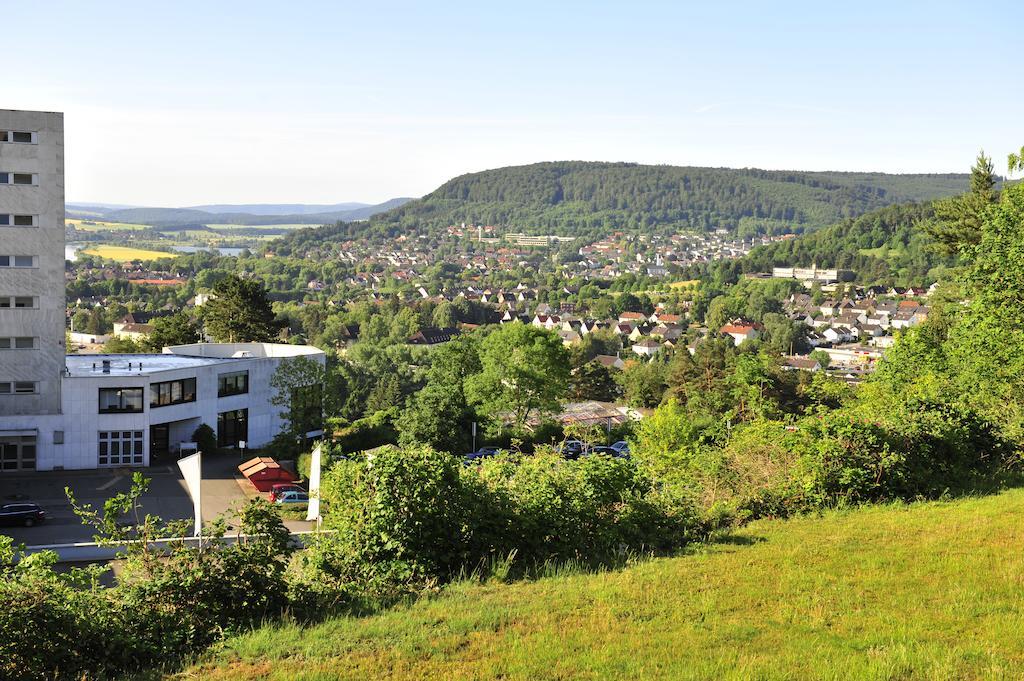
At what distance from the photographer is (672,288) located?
594ft

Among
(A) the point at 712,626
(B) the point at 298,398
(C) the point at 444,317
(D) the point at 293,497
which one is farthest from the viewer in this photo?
(C) the point at 444,317

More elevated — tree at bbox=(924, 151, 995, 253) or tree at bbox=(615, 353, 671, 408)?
tree at bbox=(924, 151, 995, 253)

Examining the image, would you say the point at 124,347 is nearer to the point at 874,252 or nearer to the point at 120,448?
the point at 120,448

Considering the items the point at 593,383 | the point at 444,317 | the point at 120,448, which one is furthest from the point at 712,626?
the point at 444,317

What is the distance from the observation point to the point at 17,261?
2820 cm

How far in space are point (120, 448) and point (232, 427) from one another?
4542 mm

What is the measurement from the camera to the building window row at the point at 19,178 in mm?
27922

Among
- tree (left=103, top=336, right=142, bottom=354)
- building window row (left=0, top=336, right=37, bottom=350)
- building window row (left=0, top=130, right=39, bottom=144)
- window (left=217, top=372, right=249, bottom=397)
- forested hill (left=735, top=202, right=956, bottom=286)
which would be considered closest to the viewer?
building window row (left=0, top=130, right=39, bottom=144)

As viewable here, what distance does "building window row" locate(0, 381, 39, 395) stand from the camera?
1115 inches

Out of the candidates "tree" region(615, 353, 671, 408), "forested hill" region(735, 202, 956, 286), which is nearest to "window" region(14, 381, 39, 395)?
"tree" region(615, 353, 671, 408)

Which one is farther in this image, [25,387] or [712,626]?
[25,387]

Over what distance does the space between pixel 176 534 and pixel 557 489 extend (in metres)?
3.94

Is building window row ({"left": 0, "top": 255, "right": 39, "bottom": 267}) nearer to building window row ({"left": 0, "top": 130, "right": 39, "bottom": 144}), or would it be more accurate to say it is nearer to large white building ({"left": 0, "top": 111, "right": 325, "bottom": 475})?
large white building ({"left": 0, "top": 111, "right": 325, "bottom": 475})

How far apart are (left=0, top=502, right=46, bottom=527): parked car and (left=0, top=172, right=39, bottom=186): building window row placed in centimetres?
1096
